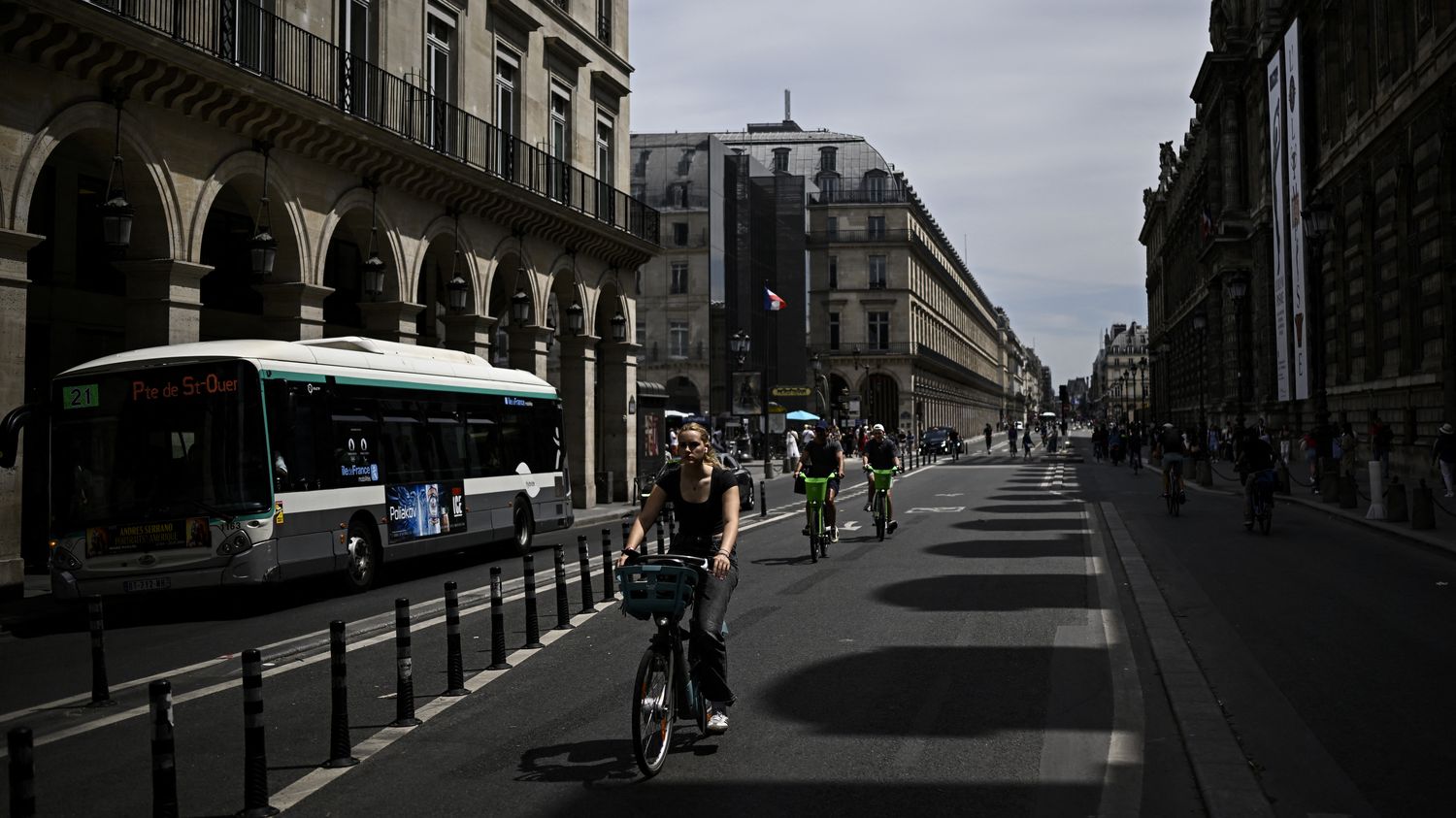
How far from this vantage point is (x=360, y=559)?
50.2 feet

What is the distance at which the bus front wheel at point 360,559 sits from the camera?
15070 mm

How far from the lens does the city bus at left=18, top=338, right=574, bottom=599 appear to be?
1289 cm

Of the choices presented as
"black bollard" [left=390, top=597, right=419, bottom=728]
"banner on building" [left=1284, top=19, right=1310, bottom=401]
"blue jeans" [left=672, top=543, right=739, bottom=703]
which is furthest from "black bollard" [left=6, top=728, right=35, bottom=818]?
"banner on building" [left=1284, top=19, right=1310, bottom=401]

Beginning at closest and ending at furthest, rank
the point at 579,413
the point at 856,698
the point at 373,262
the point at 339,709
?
the point at 339,709, the point at 856,698, the point at 373,262, the point at 579,413

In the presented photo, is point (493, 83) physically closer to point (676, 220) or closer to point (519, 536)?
point (519, 536)

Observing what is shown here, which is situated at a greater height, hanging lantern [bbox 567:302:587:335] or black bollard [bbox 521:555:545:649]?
hanging lantern [bbox 567:302:587:335]

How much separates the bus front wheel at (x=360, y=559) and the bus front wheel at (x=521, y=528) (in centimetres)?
419

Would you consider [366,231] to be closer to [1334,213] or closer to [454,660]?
[454,660]

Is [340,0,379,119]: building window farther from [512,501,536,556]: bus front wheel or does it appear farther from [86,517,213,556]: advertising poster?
[86,517,213,556]: advertising poster

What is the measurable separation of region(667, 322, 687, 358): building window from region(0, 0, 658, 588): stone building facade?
4094 centimetres

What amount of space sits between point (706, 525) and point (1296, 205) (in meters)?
37.5

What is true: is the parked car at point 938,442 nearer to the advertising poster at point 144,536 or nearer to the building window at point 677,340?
the building window at point 677,340

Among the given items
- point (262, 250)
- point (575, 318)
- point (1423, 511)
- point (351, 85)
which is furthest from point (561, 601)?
point (575, 318)

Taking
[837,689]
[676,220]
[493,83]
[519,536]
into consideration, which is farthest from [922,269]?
[837,689]
